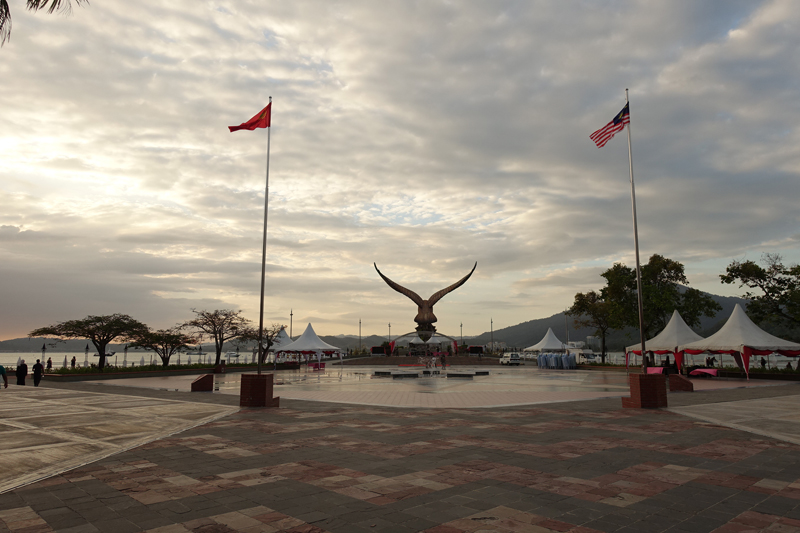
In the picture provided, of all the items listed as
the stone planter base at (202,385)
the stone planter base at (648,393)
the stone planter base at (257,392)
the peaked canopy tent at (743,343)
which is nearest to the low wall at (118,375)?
the stone planter base at (202,385)

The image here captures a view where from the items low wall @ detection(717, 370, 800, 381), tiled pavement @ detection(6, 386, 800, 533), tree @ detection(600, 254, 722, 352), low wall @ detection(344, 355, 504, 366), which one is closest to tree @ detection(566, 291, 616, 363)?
tree @ detection(600, 254, 722, 352)

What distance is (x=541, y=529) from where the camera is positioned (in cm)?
443

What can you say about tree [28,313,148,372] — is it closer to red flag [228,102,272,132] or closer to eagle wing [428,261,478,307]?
red flag [228,102,272,132]

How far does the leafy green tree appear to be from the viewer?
142 feet

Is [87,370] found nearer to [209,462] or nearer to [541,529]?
[209,462]

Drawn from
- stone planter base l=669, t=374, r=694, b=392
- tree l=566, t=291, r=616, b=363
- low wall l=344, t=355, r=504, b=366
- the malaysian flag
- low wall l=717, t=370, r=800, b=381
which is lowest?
low wall l=344, t=355, r=504, b=366

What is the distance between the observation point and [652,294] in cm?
4266

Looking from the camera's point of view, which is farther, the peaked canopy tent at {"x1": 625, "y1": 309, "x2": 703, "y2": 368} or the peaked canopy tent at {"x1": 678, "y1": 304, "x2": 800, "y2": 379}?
the peaked canopy tent at {"x1": 625, "y1": 309, "x2": 703, "y2": 368}

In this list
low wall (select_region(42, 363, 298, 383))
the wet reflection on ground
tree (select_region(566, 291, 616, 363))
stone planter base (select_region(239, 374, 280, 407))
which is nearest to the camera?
stone planter base (select_region(239, 374, 280, 407))

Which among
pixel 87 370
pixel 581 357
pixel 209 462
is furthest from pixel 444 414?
pixel 581 357

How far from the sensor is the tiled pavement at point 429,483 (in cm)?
466

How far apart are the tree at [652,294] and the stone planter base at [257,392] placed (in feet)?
122

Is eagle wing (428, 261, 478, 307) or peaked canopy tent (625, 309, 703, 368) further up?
eagle wing (428, 261, 478, 307)

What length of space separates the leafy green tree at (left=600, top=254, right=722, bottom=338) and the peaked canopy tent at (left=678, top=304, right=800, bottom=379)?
1382cm
